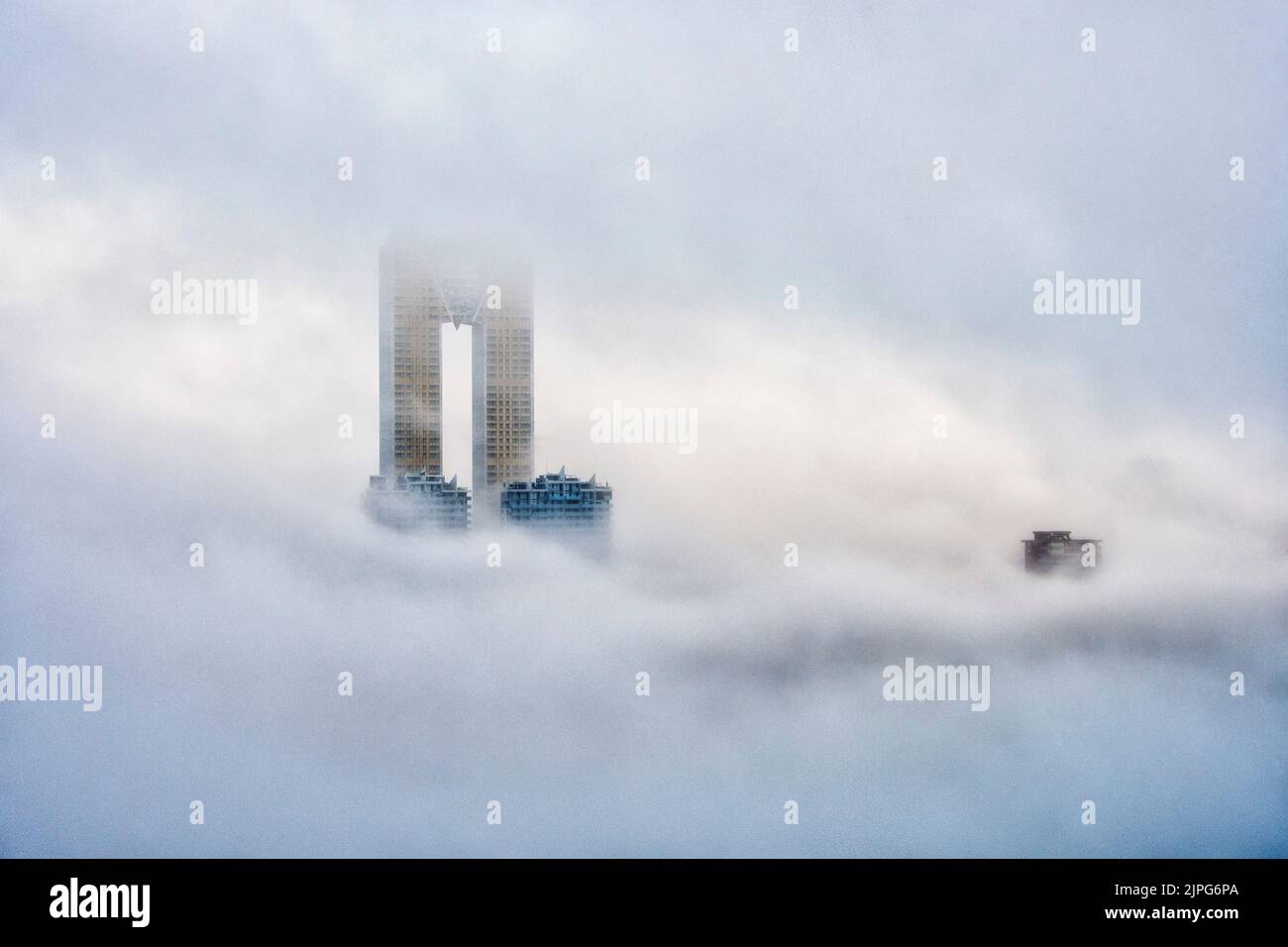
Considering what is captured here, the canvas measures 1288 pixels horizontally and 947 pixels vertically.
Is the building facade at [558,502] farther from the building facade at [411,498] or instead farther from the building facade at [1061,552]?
the building facade at [1061,552]

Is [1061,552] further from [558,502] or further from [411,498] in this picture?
[411,498]

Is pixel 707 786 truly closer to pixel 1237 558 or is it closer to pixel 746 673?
pixel 746 673

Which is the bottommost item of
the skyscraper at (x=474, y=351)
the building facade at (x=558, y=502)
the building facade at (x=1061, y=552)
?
the building facade at (x=1061, y=552)

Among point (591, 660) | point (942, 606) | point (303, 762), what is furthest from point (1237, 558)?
point (303, 762)

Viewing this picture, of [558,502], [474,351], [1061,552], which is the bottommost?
[1061,552]

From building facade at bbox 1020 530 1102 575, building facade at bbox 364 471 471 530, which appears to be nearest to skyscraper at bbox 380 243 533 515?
building facade at bbox 364 471 471 530

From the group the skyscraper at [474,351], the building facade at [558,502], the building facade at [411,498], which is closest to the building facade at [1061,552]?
the building facade at [558,502]

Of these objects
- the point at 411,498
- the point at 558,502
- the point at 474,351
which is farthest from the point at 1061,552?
the point at 411,498
